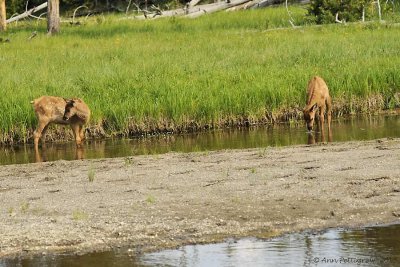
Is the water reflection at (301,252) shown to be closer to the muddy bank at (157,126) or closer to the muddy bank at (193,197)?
the muddy bank at (193,197)

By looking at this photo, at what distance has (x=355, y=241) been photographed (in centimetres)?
891

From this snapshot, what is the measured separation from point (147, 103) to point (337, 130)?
11.7 ft

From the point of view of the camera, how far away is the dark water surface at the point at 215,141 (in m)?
15.8

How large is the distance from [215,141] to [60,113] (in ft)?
8.51

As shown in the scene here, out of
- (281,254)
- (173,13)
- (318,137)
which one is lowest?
(281,254)

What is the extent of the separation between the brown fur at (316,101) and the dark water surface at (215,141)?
26cm

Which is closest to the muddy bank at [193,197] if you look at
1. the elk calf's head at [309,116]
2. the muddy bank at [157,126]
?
the elk calf's head at [309,116]

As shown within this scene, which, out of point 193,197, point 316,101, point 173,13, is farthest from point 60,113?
point 173,13

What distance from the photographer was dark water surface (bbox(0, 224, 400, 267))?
27.6ft

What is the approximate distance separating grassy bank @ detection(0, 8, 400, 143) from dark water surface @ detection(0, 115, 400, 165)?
583mm

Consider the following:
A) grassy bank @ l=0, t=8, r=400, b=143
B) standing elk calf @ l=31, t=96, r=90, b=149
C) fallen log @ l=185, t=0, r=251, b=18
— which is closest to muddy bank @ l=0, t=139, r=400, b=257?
standing elk calf @ l=31, t=96, r=90, b=149

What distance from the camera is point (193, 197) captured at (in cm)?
1074

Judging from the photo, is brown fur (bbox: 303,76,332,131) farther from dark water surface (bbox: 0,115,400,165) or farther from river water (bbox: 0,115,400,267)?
river water (bbox: 0,115,400,267)

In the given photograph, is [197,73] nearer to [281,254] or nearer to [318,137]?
[318,137]
